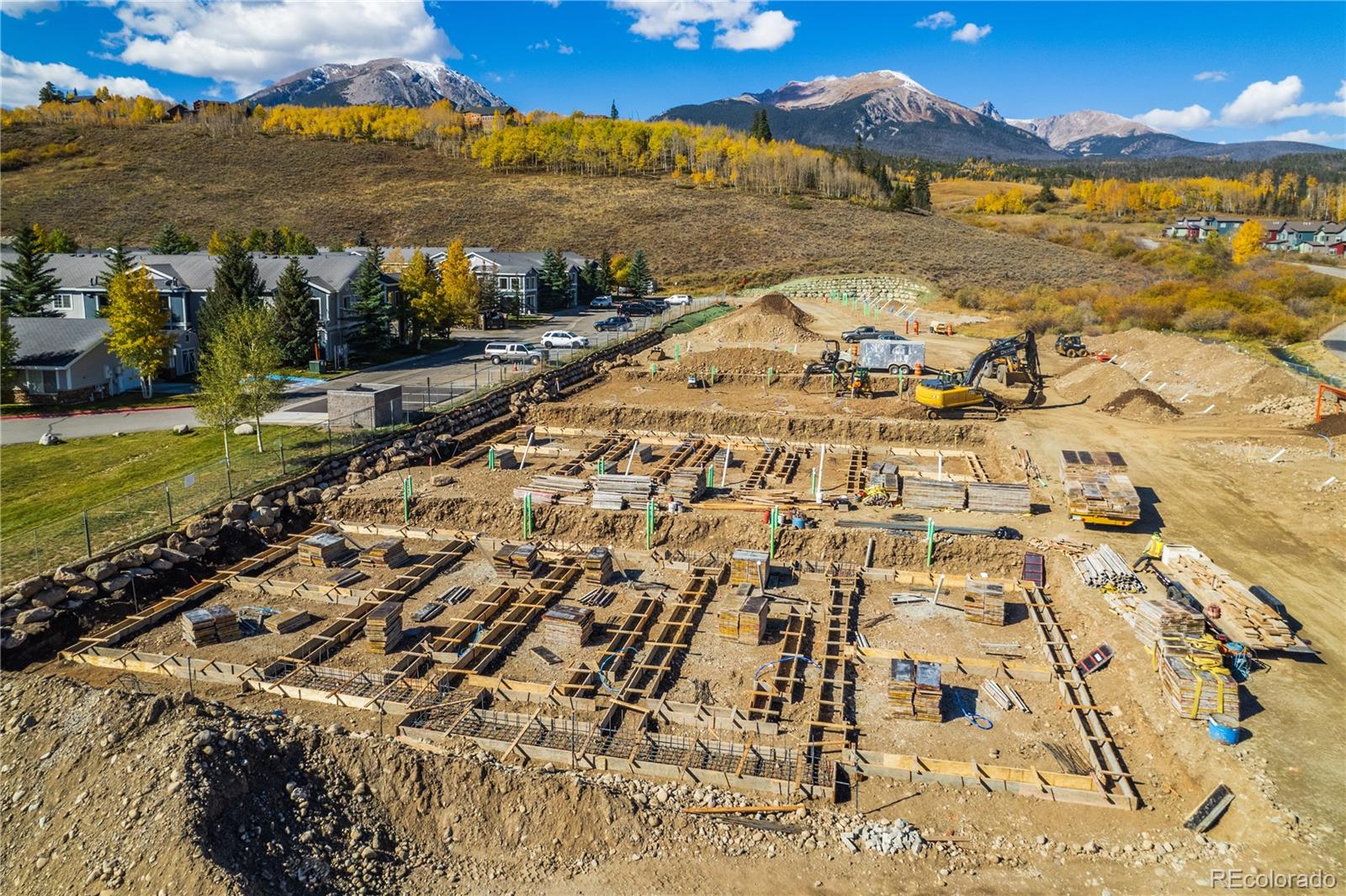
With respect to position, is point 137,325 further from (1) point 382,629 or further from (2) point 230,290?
(1) point 382,629


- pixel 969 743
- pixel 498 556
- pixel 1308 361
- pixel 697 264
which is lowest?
pixel 969 743

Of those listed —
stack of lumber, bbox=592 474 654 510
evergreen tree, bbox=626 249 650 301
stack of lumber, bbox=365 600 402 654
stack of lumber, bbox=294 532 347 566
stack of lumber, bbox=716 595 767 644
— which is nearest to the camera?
stack of lumber, bbox=365 600 402 654

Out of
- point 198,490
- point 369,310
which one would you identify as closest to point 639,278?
point 369,310

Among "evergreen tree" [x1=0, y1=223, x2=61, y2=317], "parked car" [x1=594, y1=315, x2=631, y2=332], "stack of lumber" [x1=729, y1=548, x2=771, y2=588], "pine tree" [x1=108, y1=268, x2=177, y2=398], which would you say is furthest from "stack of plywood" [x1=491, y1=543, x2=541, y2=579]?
"evergreen tree" [x1=0, y1=223, x2=61, y2=317]

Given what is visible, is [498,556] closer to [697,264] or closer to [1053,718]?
[1053,718]

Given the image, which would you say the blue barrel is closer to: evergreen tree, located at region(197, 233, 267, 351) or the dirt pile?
the dirt pile

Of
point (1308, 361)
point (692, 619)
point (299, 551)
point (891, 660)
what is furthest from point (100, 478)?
point (1308, 361)

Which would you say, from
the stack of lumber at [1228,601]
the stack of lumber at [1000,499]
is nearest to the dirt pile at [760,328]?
the stack of lumber at [1000,499]

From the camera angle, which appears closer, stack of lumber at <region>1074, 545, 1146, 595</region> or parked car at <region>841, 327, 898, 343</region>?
stack of lumber at <region>1074, 545, 1146, 595</region>
